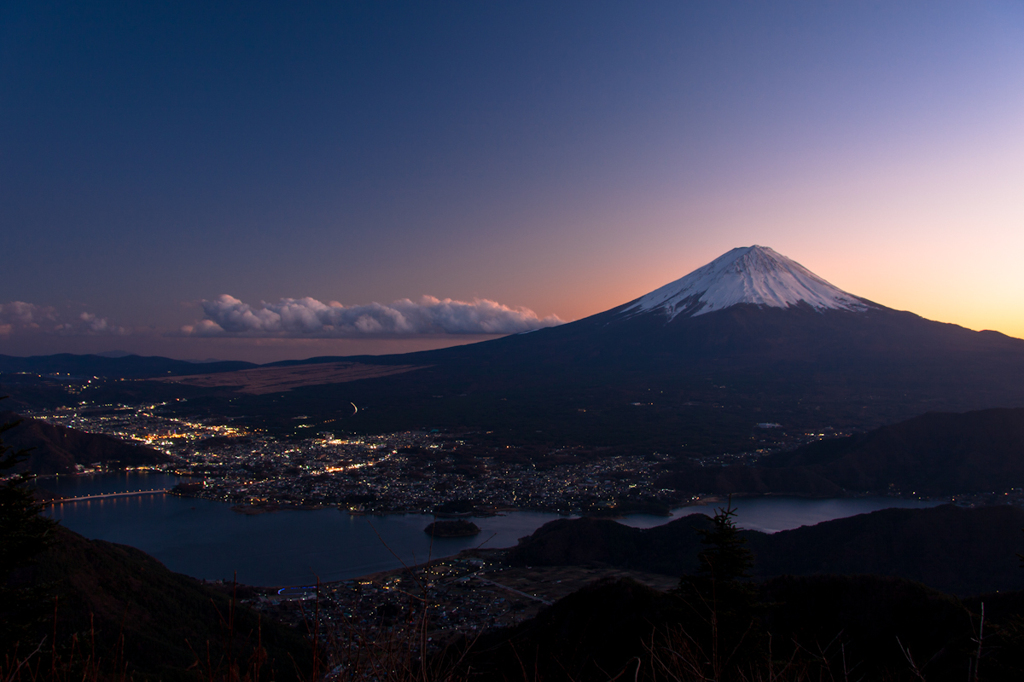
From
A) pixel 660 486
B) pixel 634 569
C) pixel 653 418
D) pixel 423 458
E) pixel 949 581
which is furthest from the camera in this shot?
pixel 653 418

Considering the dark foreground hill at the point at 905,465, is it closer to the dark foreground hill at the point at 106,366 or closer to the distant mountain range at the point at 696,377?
the distant mountain range at the point at 696,377

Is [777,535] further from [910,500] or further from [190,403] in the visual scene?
[190,403]

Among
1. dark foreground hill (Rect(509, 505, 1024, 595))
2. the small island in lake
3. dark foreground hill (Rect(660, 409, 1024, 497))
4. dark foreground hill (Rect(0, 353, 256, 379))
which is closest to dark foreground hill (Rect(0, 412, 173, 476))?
the small island in lake

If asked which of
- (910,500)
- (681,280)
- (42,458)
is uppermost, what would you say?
(681,280)

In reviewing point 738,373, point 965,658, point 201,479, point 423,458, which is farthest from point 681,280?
point 965,658

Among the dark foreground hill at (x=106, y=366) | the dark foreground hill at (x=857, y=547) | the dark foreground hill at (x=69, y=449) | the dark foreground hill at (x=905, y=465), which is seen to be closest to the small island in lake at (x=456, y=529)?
the dark foreground hill at (x=857, y=547)

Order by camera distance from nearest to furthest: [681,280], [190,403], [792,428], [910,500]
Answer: [910,500], [792,428], [190,403], [681,280]

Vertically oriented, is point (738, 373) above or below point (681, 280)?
below
